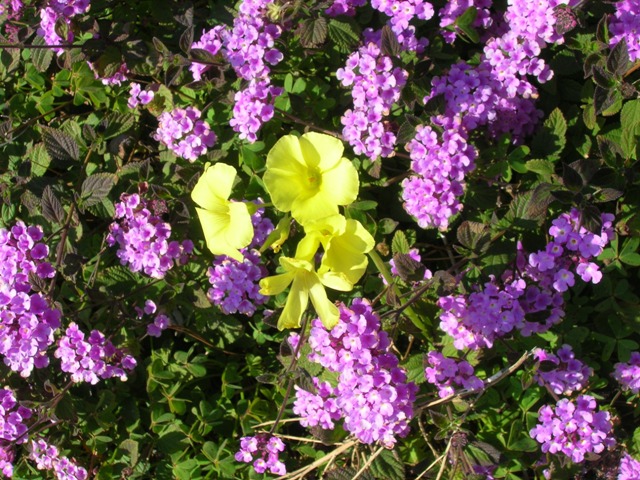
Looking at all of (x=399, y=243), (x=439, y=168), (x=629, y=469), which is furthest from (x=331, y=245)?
(x=629, y=469)

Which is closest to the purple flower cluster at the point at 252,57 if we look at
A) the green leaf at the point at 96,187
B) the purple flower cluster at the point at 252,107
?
the purple flower cluster at the point at 252,107

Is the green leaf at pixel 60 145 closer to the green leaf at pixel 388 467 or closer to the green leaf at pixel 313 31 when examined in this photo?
the green leaf at pixel 313 31

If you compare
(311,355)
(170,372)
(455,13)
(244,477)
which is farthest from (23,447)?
(455,13)

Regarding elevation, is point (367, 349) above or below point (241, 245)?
below

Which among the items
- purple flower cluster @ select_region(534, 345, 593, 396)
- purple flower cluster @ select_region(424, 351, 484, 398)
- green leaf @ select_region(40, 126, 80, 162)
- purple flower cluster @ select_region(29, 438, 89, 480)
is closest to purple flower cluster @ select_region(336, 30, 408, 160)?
purple flower cluster @ select_region(424, 351, 484, 398)

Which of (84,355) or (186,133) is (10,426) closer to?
(84,355)

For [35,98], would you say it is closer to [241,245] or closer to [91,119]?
[91,119]
